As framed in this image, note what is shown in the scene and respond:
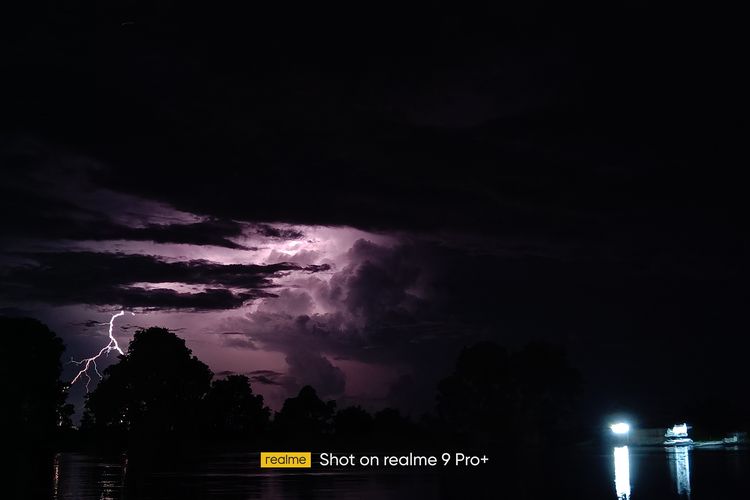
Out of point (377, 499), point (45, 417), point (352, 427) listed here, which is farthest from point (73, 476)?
point (352, 427)

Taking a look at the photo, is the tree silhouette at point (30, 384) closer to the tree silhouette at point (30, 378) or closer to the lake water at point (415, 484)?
Answer: the tree silhouette at point (30, 378)

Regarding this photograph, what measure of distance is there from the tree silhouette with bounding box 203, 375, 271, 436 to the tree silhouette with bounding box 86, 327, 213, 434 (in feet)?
39.2

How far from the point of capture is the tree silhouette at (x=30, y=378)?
10681 cm

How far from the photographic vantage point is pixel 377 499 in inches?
1414

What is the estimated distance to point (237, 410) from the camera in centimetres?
18200

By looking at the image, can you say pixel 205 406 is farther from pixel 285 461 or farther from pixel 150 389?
pixel 285 461

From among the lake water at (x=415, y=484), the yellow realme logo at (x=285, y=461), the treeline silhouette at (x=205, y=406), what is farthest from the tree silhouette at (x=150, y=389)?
the lake water at (x=415, y=484)

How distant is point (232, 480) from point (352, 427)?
131 m

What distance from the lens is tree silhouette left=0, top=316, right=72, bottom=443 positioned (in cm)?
10681

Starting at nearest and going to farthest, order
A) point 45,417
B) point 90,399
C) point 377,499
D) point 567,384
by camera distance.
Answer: point 377,499 → point 45,417 → point 90,399 → point 567,384

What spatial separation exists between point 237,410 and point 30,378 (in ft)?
238

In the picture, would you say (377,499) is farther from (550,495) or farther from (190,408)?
(190,408)

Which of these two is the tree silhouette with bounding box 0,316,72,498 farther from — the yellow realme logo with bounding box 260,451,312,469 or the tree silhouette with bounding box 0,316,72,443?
the yellow realme logo with bounding box 260,451,312,469

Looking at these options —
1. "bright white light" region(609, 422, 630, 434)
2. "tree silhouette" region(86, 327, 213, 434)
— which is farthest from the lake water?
"tree silhouette" region(86, 327, 213, 434)
